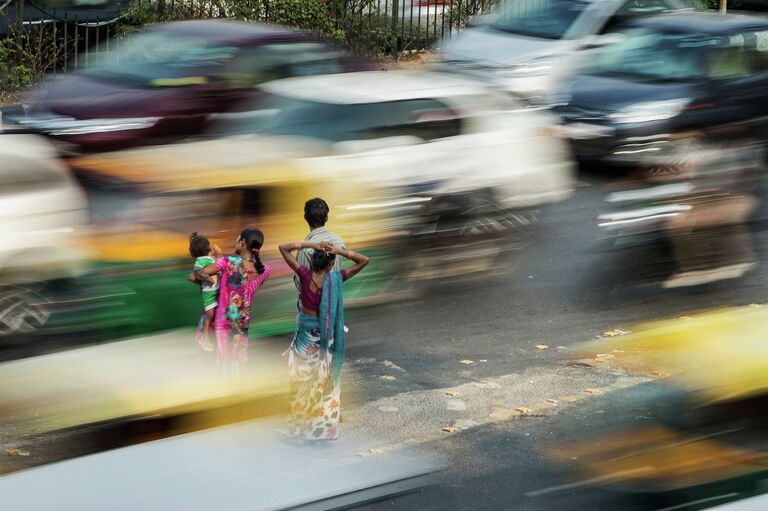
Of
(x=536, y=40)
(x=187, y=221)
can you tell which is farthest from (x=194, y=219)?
(x=536, y=40)

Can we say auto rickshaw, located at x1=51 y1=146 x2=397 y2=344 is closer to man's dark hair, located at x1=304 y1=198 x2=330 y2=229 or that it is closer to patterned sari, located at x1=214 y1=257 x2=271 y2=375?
patterned sari, located at x1=214 y1=257 x2=271 y2=375

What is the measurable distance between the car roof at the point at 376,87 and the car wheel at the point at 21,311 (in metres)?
3.05

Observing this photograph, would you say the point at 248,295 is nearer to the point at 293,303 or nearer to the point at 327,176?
the point at 293,303

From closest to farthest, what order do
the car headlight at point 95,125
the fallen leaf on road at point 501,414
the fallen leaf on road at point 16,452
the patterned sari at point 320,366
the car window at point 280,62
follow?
the patterned sari at point 320,366 → the fallen leaf on road at point 16,452 → the fallen leaf on road at point 501,414 → the car headlight at point 95,125 → the car window at point 280,62

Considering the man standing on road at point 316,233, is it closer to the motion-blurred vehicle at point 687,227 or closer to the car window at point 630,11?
the motion-blurred vehicle at point 687,227

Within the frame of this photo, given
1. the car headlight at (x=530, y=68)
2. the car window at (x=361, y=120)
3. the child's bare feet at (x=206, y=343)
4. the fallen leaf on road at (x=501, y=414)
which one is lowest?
the fallen leaf on road at (x=501, y=414)

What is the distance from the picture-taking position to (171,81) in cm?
1362

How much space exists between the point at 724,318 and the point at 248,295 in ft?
10.5

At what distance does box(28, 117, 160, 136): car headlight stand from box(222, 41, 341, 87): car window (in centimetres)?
109

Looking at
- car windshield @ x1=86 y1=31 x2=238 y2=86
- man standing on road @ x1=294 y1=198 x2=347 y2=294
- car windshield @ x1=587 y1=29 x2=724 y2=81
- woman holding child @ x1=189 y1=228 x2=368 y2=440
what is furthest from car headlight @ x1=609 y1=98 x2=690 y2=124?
woman holding child @ x1=189 y1=228 x2=368 y2=440

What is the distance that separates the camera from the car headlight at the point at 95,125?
43.3 feet

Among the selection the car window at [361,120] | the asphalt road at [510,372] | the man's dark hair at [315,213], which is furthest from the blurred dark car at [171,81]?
the man's dark hair at [315,213]

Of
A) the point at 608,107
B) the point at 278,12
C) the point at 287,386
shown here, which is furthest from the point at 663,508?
the point at 278,12

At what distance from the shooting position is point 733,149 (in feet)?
41.8
